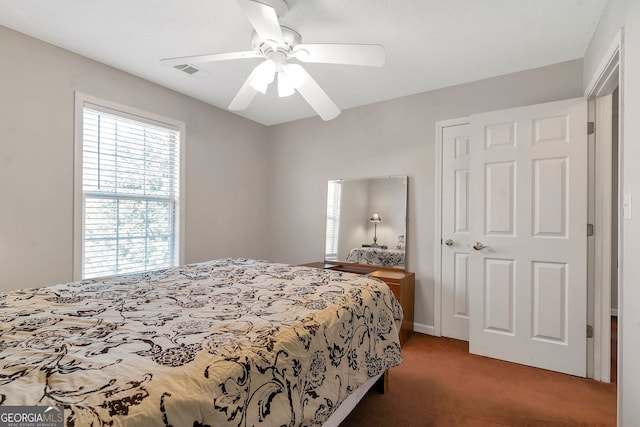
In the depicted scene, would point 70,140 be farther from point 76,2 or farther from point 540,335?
point 540,335

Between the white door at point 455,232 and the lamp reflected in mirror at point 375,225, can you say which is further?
the lamp reflected in mirror at point 375,225

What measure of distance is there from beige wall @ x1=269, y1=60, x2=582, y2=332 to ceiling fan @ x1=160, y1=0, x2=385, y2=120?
4.57 feet

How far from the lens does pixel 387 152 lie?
11.0 feet

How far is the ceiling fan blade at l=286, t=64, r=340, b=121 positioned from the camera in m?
1.90

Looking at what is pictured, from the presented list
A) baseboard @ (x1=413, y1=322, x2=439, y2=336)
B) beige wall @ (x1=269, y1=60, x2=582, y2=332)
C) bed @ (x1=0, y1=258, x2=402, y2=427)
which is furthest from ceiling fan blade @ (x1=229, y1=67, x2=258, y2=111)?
baseboard @ (x1=413, y1=322, x2=439, y2=336)

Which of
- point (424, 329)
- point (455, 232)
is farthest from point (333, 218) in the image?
point (424, 329)

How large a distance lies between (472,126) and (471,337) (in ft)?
6.24

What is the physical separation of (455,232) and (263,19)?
2480mm

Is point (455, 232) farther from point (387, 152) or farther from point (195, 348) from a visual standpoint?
point (195, 348)

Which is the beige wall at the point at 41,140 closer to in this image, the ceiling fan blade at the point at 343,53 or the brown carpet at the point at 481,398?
the ceiling fan blade at the point at 343,53

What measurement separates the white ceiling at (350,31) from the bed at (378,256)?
5.81 ft

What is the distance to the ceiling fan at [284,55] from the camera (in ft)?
5.25

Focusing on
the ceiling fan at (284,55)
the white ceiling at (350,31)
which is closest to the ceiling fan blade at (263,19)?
the ceiling fan at (284,55)

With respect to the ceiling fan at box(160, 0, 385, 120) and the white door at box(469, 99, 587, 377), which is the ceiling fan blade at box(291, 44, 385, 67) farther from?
the white door at box(469, 99, 587, 377)
